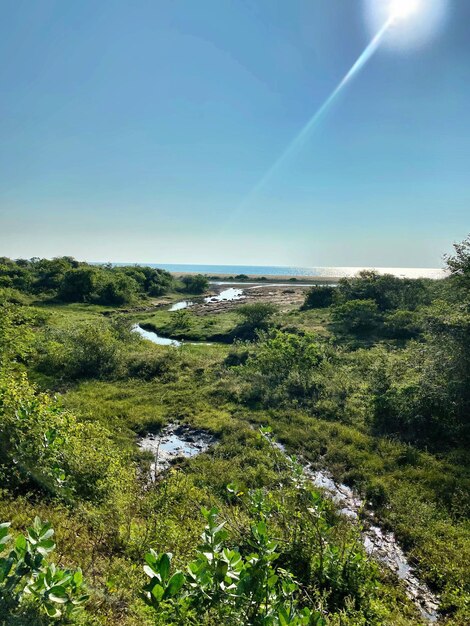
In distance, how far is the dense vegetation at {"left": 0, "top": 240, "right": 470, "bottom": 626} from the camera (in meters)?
2.91

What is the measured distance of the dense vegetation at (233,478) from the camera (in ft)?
9.55

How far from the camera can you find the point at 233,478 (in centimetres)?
1152

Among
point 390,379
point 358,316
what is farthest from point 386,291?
point 390,379

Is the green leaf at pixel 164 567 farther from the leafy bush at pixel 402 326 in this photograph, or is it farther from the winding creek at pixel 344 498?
the leafy bush at pixel 402 326

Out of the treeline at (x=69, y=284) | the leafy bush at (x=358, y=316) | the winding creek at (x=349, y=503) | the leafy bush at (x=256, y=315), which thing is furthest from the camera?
the treeline at (x=69, y=284)

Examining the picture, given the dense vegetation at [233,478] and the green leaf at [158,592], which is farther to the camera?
the dense vegetation at [233,478]

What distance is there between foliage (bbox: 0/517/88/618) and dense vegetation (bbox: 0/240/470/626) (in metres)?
0.01

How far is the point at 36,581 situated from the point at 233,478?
31.8ft

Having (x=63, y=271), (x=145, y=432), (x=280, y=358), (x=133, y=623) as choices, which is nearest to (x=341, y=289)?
(x=280, y=358)

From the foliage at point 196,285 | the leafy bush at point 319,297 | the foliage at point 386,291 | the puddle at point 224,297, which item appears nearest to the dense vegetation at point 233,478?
the foliage at point 386,291

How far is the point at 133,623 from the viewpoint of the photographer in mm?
4355

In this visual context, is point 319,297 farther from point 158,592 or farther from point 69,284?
point 158,592

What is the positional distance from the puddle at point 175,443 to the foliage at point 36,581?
10.6 m

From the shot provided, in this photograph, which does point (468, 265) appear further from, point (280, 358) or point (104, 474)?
point (104, 474)
